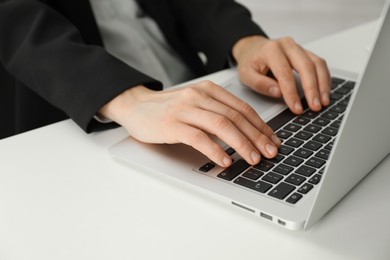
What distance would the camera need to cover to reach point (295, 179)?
1.80ft

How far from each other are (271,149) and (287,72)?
0.72 ft

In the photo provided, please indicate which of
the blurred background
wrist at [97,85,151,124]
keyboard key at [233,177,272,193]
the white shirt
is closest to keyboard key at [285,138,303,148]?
keyboard key at [233,177,272,193]

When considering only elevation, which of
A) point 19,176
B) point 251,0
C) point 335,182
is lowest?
point 251,0

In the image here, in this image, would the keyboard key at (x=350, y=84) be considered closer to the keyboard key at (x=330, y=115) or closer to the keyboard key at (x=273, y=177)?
the keyboard key at (x=330, y=115)

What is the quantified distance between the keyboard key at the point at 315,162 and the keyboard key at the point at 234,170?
0.23ft

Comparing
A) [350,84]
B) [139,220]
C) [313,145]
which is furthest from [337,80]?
[139,220]

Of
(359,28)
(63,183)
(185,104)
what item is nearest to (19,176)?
(63,183)

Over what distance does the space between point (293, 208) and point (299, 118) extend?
0.77 feet

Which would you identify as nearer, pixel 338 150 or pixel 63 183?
pixel 338 150

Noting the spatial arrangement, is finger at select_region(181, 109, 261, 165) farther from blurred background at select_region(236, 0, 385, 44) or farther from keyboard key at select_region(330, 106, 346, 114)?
blurred background at select_region(236, 0, 385, 44)

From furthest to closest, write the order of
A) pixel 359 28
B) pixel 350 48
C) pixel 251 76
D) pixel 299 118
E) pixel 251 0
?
pixel 251 0, pixel 359 28, pixel 350 48, pixel 251 76, pixel 299 118

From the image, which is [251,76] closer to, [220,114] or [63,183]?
[220,114]

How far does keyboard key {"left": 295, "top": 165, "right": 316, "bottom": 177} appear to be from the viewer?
0.56m

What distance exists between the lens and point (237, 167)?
0.58 meters
